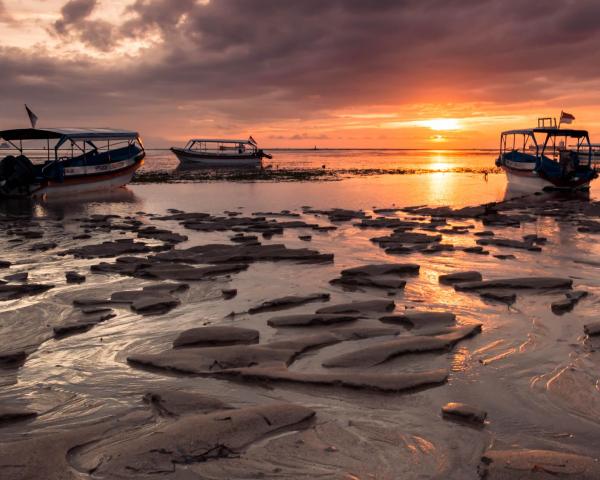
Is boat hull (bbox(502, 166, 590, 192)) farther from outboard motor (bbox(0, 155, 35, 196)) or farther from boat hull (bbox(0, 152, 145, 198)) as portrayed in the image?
outboard motor (bbox(0, 155, 35, 196))

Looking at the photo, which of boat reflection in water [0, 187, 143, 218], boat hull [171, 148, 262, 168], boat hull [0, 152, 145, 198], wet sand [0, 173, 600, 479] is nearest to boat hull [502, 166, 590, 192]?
wet sand [0, 173, 600, 479]

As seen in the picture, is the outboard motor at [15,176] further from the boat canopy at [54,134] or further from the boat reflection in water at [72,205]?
the boat canopy at [54,134]

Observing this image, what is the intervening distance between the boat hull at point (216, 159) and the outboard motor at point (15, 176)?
3898 centimetres

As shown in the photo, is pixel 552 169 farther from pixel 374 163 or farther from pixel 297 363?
pixel 374 163

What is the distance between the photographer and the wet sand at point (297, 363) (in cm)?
397

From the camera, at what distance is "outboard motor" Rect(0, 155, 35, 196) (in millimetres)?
27231

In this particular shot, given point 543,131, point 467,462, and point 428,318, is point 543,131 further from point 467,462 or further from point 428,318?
point 467,462

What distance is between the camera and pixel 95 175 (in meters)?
31.3

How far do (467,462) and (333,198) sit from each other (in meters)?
24.7

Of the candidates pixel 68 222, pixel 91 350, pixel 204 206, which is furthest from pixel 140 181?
Answer: pixel 91 350

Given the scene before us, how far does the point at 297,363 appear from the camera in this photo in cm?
584

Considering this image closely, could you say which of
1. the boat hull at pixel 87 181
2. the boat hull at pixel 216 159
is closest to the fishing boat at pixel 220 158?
the boat hull at pixel 216 159

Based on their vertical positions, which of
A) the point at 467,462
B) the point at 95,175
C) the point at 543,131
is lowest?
the point at 467,462

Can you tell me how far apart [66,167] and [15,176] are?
9.15 ft
